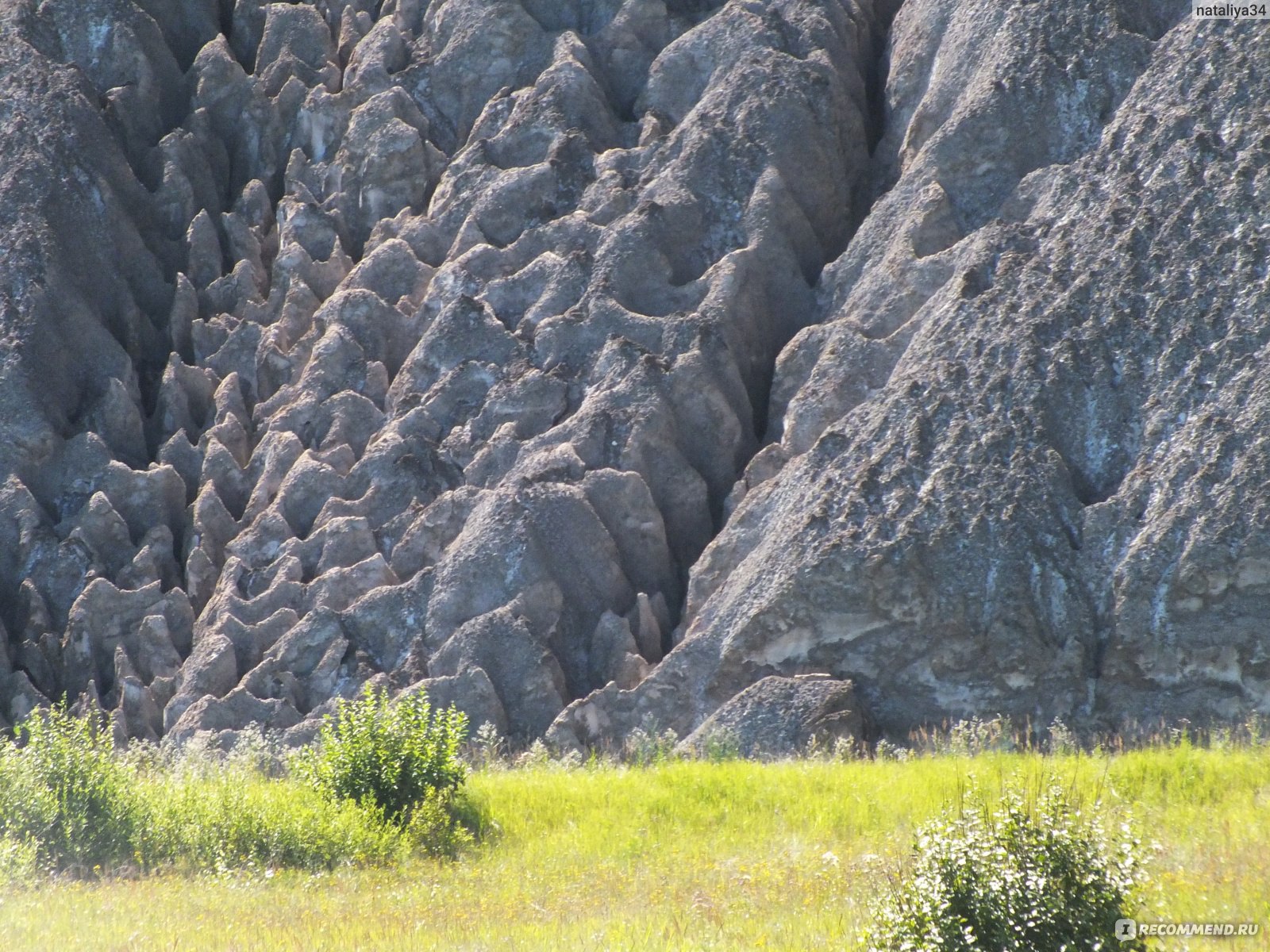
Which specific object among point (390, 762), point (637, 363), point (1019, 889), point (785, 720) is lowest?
point (785, 720)

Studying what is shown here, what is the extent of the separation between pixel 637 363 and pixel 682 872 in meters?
9.18

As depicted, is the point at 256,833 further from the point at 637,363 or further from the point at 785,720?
the point at 637,363

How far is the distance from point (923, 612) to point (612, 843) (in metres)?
4.77

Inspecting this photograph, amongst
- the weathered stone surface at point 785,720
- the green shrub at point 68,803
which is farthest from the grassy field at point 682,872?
the weathered stone surface at point 785,720

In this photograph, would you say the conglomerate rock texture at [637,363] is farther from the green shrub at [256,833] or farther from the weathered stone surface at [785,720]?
the green shrub at [256,833]

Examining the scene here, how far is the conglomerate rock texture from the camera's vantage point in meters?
14.4

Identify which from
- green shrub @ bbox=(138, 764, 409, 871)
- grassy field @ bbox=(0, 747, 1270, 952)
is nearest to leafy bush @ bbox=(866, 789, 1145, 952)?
grassy field @ bbox=(0, 747, 1270, 952)

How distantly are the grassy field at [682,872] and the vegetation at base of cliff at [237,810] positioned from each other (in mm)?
411

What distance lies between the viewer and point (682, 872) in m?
10.5

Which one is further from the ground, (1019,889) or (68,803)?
(1019,889)

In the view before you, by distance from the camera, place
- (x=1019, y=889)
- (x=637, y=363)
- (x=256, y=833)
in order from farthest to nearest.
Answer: (x=637, y=363) < (x=256, y=833) < (x=1019, y=889)

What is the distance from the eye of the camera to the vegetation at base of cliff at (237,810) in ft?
37.6

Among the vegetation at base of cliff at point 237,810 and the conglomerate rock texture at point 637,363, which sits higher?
the conglomerate rock texture at point 637,363

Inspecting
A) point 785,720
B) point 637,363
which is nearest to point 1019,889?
point 785,720
